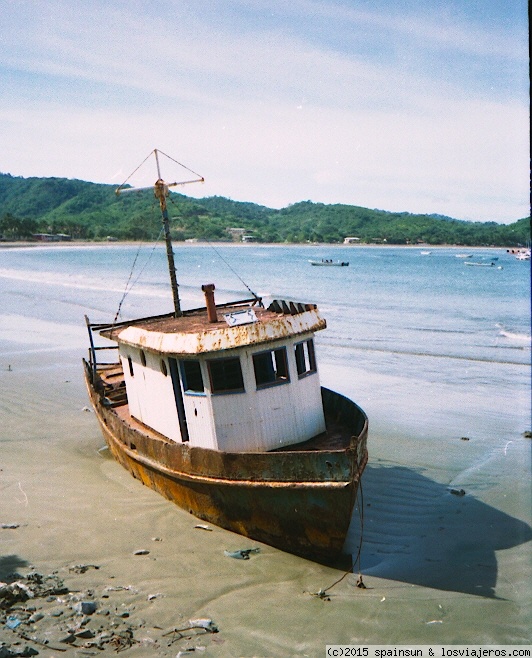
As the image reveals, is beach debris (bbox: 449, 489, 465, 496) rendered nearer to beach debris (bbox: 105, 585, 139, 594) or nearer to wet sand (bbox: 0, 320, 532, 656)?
wet sand (bbox: 0, 320, 532, 656)

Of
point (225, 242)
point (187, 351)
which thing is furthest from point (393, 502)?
point (225, 242)

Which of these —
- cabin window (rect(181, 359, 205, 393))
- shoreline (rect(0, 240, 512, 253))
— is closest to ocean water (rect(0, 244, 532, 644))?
cabin window (rect(181, 359, 205, 393))

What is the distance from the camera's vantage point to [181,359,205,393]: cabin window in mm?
9570

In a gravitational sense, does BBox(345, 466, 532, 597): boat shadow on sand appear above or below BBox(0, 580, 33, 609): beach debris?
below

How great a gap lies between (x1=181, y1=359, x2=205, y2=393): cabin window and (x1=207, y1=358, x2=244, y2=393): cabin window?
324mm

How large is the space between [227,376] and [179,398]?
3.69 ft

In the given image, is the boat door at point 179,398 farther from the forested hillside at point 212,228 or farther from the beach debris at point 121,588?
the forested hillside at point 212,228

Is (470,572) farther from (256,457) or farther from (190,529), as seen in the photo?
(190,529)

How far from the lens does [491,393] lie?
60.2 ft

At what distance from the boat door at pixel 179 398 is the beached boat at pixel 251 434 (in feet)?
0.06

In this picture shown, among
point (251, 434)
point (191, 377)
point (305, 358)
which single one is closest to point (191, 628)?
point (251, 434)

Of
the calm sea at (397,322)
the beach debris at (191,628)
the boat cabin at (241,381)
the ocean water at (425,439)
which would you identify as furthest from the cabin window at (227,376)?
the calm sea at (397,322)

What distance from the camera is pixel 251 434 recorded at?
9.39 metres

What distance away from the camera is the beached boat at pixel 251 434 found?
8422mm
